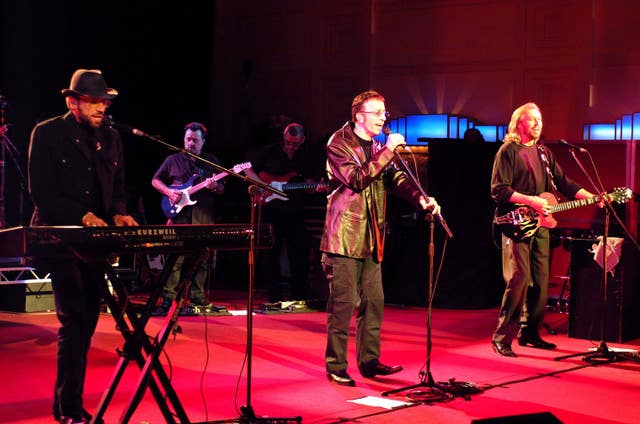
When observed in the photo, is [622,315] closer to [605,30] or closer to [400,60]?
[605,30]

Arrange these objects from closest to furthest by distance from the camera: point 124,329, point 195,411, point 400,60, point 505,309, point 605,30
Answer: point 124,329
point 195,411
point 505,309
point 605,30
point 400,60

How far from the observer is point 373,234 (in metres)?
5.86

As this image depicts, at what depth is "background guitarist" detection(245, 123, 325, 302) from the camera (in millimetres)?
9469

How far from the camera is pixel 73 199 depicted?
14.8 ft

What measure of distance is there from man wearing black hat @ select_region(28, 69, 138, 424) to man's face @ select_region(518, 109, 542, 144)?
12.4 feet

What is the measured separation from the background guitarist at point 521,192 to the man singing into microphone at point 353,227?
1.47 meters

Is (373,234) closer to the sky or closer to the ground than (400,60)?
closer to the ground

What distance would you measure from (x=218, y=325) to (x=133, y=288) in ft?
9.54

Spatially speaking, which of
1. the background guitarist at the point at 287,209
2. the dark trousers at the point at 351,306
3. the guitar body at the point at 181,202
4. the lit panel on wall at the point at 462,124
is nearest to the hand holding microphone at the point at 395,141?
the dark trousers at the point at 351,306

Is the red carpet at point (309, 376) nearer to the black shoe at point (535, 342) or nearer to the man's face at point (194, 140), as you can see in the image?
the black shoe at point (535, 342)

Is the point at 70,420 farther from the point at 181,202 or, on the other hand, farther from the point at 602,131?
the point at 602,131

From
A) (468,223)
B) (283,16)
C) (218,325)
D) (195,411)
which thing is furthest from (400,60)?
(195,411)

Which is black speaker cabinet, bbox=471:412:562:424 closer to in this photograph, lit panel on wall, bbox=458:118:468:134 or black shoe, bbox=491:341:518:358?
black shoe, bbox=491:341:518:358

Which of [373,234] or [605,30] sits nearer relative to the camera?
[373,234]
